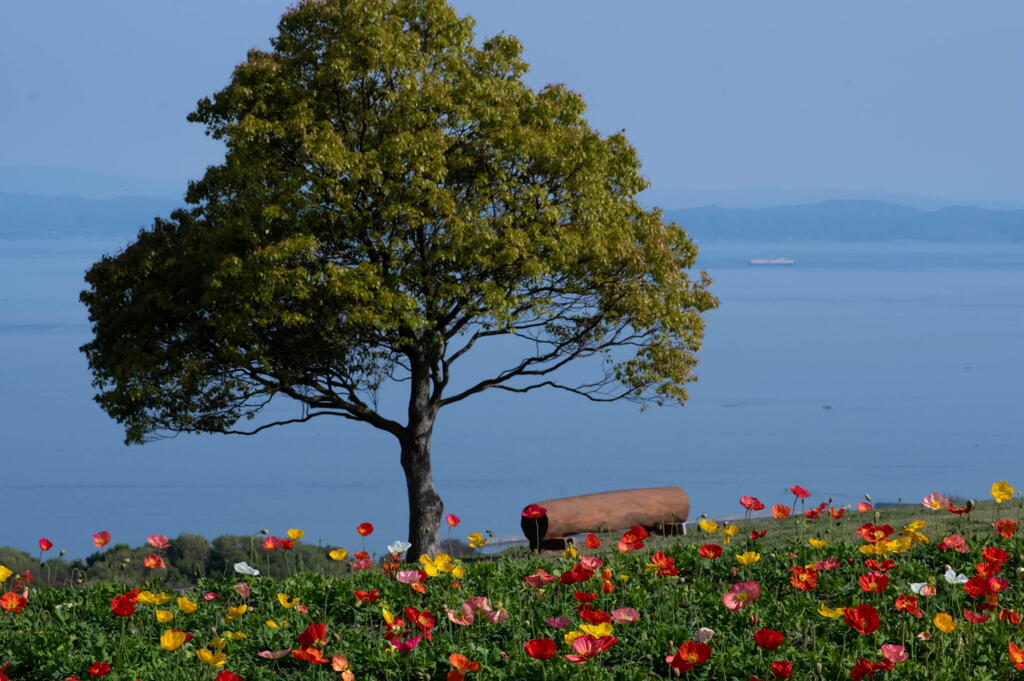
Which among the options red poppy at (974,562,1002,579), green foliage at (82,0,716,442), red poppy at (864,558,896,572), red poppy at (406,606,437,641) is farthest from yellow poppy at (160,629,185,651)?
green foliage at (82,0,716,442)

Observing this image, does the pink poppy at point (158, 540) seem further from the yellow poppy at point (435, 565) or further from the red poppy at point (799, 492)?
the red poppy at point (799, 492)

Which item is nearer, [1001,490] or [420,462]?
[1001,490]

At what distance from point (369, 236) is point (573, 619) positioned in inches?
431

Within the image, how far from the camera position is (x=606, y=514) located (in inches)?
719

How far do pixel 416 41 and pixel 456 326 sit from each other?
4.93 m

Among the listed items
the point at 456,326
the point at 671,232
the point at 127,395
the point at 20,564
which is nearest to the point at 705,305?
the point at 671,232

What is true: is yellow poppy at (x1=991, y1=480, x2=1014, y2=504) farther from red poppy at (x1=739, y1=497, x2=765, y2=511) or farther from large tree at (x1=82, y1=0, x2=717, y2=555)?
large tree at (x1=82, y1=0, x2=717, y2=555)

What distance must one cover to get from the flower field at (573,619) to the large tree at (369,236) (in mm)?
7645

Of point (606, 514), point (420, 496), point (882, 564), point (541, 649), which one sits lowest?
point (606, 514)

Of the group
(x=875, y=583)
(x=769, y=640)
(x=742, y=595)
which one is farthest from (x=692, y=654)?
(x=875, y=583)

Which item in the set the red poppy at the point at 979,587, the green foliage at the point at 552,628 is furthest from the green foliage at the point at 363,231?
the red poppy at the point at 979,587

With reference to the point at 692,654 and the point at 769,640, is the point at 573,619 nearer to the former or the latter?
the point at 692,654

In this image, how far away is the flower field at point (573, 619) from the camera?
702 centimetres

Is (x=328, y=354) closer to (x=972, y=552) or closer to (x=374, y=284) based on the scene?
(x=374, y=284)
